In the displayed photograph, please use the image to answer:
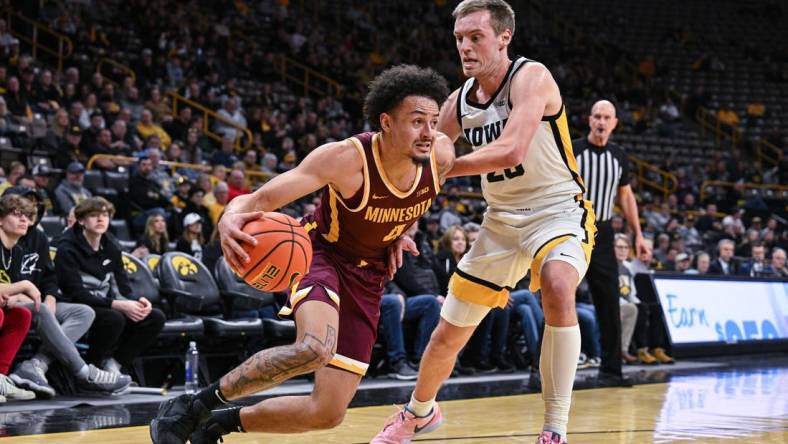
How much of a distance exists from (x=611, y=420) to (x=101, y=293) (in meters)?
3.64

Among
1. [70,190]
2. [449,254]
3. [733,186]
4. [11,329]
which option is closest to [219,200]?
[70,190]

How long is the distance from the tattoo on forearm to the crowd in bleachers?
10.1ft

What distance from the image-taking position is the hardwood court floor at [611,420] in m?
4.97

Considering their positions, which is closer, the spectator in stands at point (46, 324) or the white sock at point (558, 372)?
the white sock at point (558, 372)

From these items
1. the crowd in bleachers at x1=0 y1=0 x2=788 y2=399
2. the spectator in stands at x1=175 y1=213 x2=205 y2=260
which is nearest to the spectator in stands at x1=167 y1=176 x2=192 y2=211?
the crowd in bleachers at x1=0 y1=0 x2=788 y2=399

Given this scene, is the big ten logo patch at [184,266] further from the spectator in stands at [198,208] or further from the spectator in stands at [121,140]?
the spectator in stands at [121,140]

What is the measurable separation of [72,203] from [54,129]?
104 inches

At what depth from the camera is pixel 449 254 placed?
9398 millimetres

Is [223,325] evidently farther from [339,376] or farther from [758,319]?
[758,319]

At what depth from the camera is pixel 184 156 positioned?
13.4m

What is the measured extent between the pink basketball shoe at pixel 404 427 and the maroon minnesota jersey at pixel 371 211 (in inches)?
31.8

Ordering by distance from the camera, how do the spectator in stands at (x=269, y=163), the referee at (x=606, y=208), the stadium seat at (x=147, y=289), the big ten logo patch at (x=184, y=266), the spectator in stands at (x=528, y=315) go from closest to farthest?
the stadium seat at (x=147, y=289), the referee at (x=606, y=208), the big ten logo patch at (x=184, y=266), the spectator in stands at (x=528, y=315), the spectator in stands at (x=269, y=163)

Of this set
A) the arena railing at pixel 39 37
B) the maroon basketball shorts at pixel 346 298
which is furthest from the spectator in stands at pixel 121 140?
the maroon basketball shorts at pixel 346 298

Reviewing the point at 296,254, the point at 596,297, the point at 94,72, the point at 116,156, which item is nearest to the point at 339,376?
the point at 296,254
